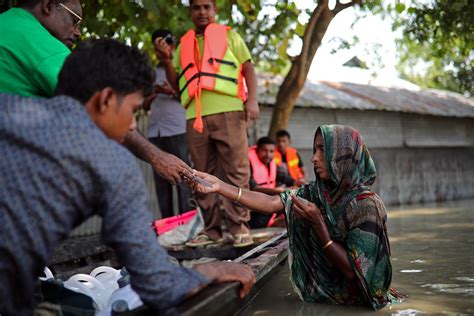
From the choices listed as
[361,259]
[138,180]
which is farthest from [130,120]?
[361,259]

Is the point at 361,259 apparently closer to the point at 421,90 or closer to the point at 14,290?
the point at 14,290

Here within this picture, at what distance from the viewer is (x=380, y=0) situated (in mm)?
9883

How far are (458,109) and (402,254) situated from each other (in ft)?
41.2

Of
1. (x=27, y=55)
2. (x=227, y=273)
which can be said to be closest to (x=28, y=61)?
(x=27, y=55)

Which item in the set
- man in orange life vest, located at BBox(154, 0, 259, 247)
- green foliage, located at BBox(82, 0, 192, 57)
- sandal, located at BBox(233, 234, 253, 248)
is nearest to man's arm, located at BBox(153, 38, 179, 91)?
man in orange life vest, located at BBox(154, 0, 259, 247)

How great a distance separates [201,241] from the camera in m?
5.04

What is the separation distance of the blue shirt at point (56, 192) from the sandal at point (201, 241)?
311cm

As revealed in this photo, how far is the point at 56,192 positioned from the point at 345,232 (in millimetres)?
1908

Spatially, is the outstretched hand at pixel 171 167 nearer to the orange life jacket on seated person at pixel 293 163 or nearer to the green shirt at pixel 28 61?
the green shirt at pixel 28 61

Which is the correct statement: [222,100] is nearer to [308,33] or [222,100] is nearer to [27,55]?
[27,55]

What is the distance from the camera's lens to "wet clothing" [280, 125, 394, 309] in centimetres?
316

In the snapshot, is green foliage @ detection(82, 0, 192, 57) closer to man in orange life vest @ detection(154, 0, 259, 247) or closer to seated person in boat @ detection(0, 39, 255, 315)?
man in orange life vest @ detection(154, 0, 259, 247)

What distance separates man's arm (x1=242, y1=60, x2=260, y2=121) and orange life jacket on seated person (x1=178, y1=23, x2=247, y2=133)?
0.05 m

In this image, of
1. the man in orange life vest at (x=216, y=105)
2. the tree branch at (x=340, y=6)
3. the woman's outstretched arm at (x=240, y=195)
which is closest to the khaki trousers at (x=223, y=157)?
the man in orange life vest at (x=216, y=105)
